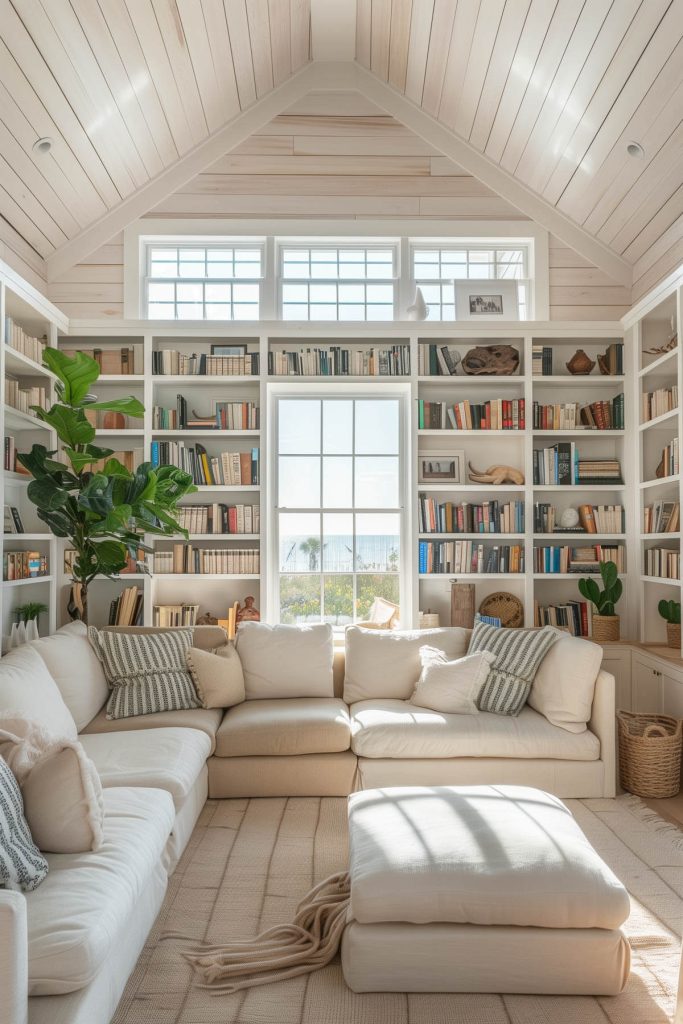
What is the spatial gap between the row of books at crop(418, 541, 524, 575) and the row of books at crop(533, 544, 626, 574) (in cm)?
14

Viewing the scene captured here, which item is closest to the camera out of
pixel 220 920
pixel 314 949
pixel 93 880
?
pixel 93 880

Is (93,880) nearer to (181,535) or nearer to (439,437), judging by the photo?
(181,535)

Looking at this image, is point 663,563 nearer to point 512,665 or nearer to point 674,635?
point 674,635

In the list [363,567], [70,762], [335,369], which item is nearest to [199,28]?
[335,369]

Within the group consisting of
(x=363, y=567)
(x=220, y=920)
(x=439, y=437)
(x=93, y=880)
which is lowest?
(x=220, y=920)

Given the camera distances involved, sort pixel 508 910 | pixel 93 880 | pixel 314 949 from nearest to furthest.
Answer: pixel 93 880, pixel 508 910, pixel 314 949

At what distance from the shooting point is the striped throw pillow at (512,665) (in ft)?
13.3

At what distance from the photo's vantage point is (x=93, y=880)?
6.68 ft

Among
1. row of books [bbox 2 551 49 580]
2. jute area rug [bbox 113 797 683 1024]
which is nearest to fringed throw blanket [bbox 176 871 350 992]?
jute area rug [bbox 113 797 683 1024]

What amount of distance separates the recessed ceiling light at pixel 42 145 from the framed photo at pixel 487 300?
269cm

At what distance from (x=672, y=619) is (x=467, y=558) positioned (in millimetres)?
1318

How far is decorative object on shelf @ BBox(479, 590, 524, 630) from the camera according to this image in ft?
17.1

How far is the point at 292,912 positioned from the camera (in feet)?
8.82

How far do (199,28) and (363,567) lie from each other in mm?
3379
